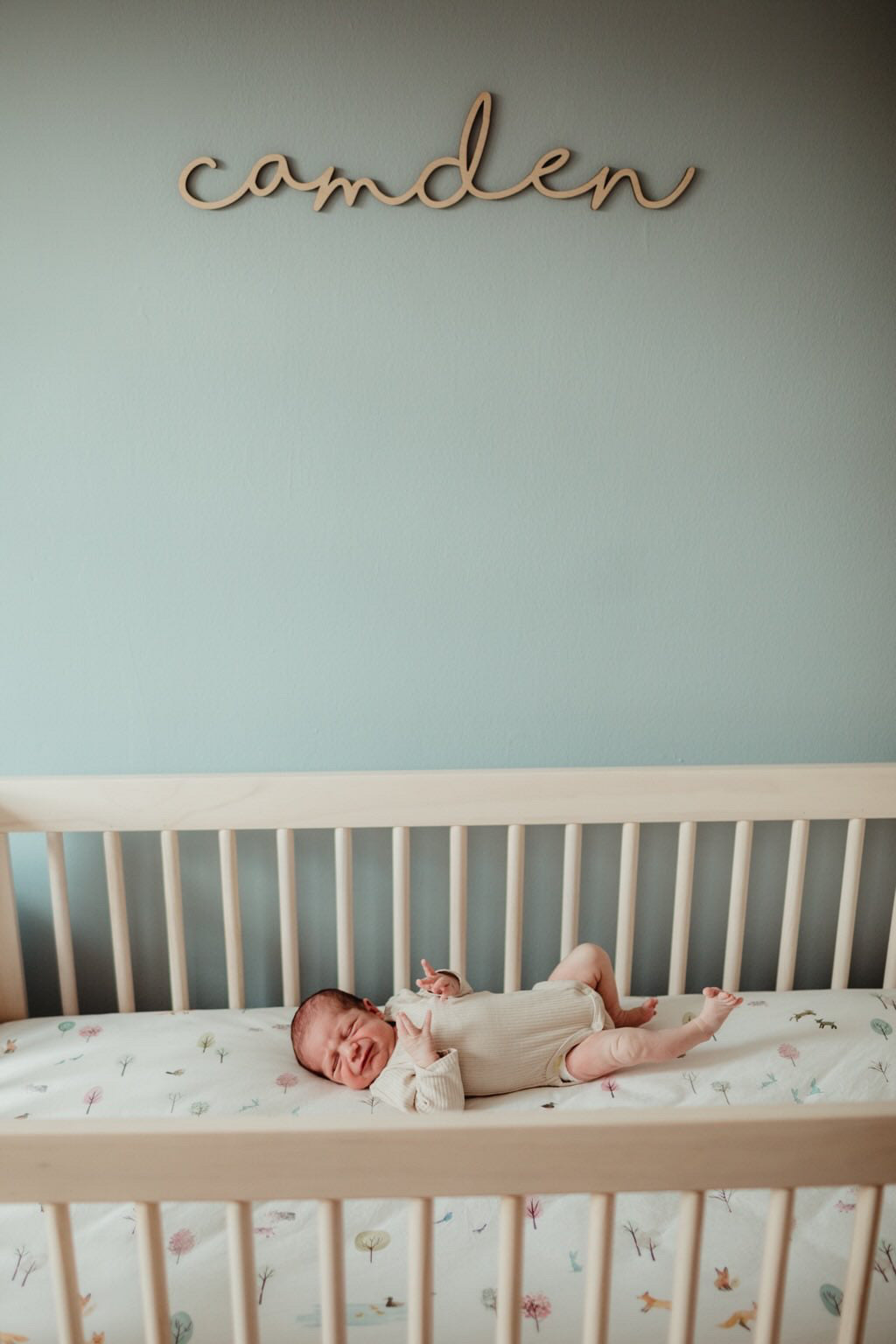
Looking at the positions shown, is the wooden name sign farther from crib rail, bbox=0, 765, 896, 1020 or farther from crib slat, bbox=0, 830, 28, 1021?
crib slat, bbox=0, 830, 28, 1021

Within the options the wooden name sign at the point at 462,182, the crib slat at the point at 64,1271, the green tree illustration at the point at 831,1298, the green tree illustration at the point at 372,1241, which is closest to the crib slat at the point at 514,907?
the green tree illustration at the point at 372,1241

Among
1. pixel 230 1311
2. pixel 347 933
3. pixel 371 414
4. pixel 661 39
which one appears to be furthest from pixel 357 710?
pixel 661 39

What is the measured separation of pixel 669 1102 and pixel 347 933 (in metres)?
0.54

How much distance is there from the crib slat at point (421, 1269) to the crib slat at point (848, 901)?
102cm

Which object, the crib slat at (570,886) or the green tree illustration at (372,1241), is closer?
the green tree illustration at (372,1241)

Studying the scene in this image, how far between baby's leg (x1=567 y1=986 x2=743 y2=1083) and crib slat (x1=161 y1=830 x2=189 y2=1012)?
2.07ft

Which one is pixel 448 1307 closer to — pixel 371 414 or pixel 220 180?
pixel 371 414

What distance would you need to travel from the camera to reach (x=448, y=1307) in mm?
920

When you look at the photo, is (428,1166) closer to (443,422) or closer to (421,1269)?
(421,1269)

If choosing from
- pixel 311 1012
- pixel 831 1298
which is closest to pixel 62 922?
pixel 311 1012

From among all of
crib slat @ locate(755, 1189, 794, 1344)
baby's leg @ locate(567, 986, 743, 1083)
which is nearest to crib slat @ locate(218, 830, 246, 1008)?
baby's leg @ locate(567, 986, 743, 1083)

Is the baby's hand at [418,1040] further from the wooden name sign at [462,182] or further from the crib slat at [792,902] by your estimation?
the wooden name sign at [462,182]

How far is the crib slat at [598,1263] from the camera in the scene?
2.32ft

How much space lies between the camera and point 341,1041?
50.3 inches
